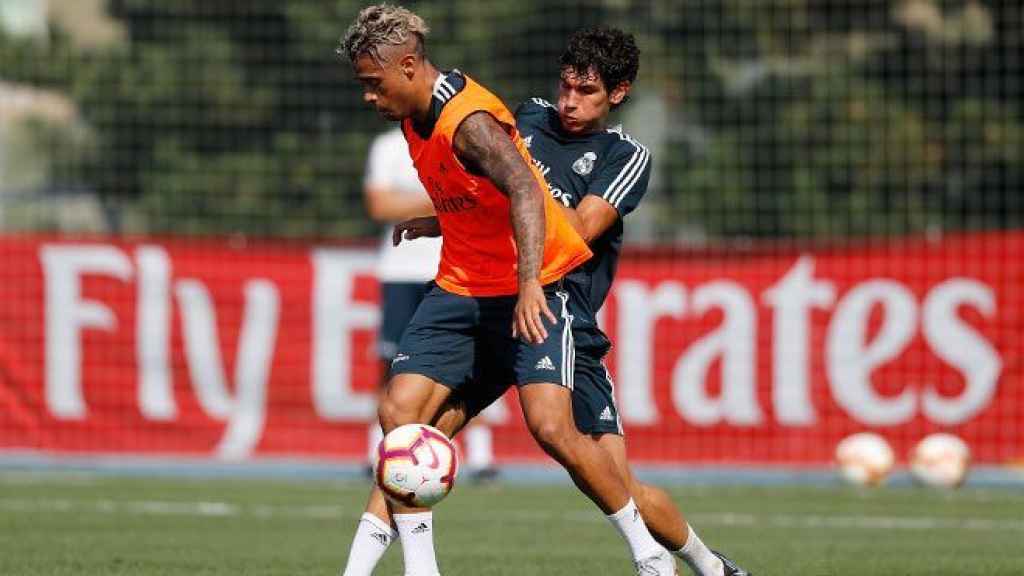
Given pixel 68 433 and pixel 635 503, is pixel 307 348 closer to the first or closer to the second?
pixel 68 433

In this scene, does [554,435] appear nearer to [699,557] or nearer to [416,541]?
[416,541]

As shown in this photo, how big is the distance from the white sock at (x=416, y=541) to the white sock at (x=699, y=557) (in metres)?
0.99

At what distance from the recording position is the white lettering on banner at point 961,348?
49.2 feet

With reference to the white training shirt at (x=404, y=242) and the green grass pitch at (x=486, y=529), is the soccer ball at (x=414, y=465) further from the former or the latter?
the white training shirt at (x=404, y=242)

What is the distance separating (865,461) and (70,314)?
A: 19.6 ft

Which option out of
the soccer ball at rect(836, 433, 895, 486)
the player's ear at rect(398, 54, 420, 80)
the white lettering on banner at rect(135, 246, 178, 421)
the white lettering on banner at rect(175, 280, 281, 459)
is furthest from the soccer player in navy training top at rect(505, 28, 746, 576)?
the white lettering on banner at rect(135, 246, 178, 421)

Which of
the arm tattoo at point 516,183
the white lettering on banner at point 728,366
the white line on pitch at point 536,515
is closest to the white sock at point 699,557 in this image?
the arm tattoo at point 516,183

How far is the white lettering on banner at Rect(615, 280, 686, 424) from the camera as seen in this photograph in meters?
15.4

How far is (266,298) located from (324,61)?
32.6 ft

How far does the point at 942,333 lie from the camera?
15086 mm

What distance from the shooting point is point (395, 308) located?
1253cm

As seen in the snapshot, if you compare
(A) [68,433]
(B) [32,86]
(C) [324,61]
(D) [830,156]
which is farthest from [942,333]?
(B) [32,86]

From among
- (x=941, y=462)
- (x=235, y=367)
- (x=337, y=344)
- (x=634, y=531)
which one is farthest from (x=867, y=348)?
(x=634, y=531)

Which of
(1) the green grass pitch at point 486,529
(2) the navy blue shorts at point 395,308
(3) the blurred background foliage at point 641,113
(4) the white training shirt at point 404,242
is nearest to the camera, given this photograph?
(1) the green grass pitch at point 486,529
